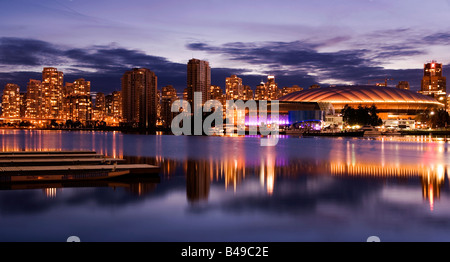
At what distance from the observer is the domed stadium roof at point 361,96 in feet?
472

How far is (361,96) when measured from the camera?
14500 cm

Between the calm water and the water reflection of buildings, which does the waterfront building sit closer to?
the water reflection of buildings

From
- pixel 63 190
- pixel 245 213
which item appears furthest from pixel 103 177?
pixel 245 213

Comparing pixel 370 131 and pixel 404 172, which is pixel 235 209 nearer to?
pixel 404 172

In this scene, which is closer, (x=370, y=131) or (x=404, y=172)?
(x=404, y=172)

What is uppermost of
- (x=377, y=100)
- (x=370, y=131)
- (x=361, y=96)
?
(x=361, y=96)

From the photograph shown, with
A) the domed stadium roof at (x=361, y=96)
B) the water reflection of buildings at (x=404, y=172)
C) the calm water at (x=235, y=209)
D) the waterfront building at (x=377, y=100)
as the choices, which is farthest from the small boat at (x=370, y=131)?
the calm water at (x=235, y=209)

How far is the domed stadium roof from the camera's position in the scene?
14388 centimetres

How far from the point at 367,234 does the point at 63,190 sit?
41.2ft

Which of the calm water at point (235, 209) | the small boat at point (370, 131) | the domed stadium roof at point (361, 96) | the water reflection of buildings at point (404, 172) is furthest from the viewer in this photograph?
the domed stadium roof at point (361, 96)

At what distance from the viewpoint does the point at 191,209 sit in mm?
15422

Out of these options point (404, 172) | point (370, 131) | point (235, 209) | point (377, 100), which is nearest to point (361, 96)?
point (377, 100)

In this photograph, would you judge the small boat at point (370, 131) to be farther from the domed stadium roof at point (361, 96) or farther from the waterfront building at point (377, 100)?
the domed stadium roof at point (361, 96)
